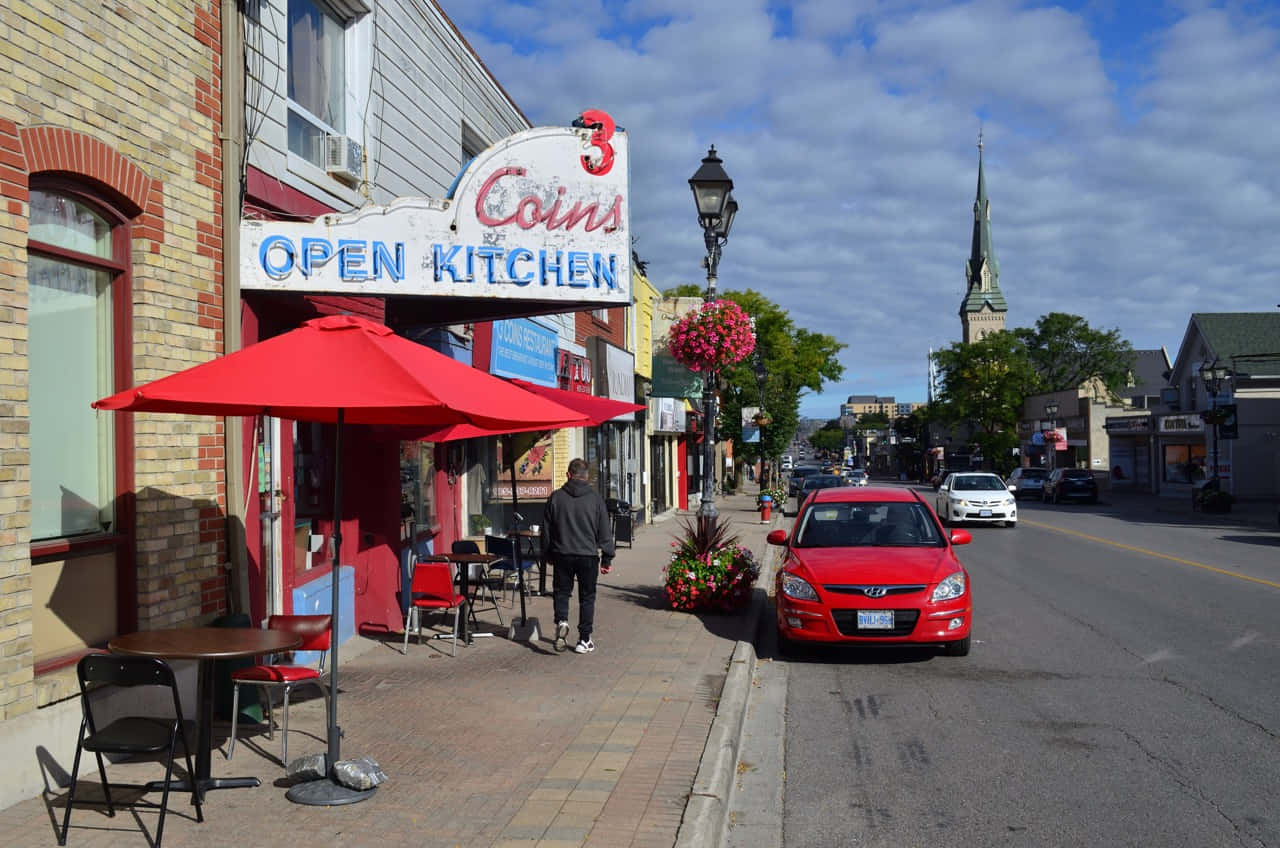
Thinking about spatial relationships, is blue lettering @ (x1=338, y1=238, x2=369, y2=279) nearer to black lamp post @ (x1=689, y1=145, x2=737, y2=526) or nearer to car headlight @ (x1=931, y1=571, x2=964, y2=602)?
car headlight @ (x1=931, y1=571, x2=964, y2=602)

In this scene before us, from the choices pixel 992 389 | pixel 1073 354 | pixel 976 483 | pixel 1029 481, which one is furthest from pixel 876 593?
pixel 1073 354

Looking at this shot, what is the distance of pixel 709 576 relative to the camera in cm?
1234

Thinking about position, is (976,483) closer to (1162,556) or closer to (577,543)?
(1162,556)

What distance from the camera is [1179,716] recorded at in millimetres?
7477

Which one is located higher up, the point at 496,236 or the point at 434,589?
the point at 496,236

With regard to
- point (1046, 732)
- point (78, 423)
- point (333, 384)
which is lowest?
point (1046, 732)

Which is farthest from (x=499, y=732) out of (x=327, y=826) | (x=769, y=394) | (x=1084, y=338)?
(x=1084, y=338)

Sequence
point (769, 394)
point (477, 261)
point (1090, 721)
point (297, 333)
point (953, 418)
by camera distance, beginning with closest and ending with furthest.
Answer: point (297, 333) < point (1090, 721) < point (477, 261) < point (769, 394) < point (953, 418)

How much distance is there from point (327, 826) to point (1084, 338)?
93.3m

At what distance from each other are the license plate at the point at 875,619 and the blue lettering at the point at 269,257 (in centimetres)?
561

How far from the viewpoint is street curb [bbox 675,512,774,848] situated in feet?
16.7

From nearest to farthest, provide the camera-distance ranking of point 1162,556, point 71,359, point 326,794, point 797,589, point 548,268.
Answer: point 326,794, point 71,359, point 548,268, point 797,589, point 1162,556

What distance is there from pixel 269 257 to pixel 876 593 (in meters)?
5.81

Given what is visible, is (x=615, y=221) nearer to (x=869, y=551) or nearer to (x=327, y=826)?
(x=869, y=551)
